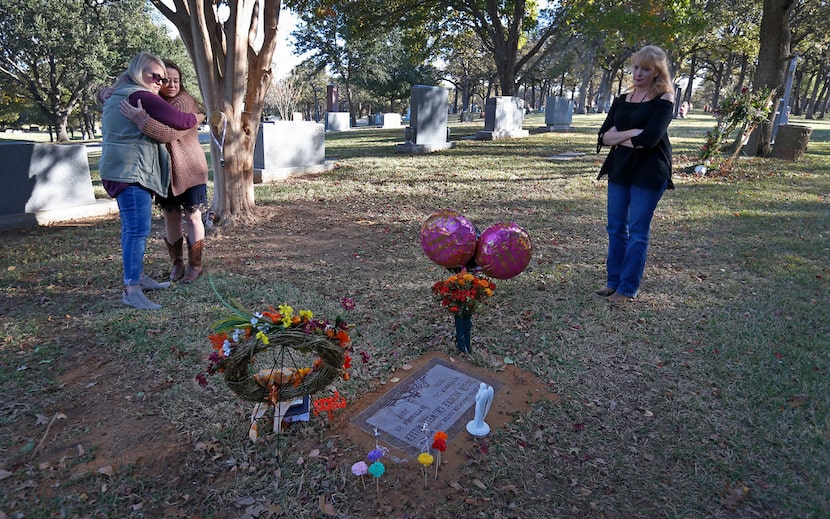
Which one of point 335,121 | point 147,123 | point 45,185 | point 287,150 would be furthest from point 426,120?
point 335,121

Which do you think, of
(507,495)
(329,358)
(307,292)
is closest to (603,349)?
(507,495)

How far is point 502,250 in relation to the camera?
340 cm

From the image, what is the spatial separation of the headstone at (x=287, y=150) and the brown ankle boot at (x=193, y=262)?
5.37 meters

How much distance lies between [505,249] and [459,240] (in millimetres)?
324

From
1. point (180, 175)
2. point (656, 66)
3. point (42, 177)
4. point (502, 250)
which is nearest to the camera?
point (502, 250)

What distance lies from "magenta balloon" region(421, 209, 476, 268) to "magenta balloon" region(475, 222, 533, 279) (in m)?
0.09

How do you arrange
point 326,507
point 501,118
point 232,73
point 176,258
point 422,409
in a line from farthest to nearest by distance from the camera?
point 501,118, point 232,73, point 176,258, point 422,409, point 326,507

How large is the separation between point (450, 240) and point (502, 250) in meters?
0.37

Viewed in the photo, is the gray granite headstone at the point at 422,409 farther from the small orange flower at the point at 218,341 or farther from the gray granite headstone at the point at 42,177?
the gray granite headstone at the point at 42,177

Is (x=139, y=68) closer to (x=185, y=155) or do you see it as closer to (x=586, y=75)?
(x=185, y=155)

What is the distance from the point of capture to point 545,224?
6.61m

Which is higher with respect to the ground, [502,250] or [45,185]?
[45,185]

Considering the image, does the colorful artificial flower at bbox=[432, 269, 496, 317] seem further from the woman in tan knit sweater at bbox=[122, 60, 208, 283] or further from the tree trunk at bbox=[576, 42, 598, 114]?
the tree trunk at bbox=[576, 42, 598, 114]

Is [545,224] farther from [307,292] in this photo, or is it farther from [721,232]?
[307,292]
